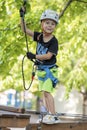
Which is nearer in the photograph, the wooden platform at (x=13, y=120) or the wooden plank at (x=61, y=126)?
the wooden plank at (x=61, y=126)

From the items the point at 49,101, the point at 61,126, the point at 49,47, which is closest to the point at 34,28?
the point at 49,47

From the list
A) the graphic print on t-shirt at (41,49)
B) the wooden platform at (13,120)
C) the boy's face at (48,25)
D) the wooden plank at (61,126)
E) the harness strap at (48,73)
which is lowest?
the wooden plank at (61,126)

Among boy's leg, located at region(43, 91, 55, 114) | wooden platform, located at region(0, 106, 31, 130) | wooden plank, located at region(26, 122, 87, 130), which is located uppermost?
boy's leg, located at region(43, 91, 55, 114)

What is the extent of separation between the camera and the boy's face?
5.36 meters

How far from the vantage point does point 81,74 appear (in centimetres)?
1369

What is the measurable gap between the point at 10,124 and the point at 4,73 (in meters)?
3.82

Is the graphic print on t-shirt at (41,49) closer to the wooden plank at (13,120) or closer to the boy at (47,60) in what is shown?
the boy at (47,60)

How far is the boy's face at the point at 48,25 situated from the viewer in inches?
211

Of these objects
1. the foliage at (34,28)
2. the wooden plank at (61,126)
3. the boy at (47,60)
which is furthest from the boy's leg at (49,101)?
the foliage at (34,28)

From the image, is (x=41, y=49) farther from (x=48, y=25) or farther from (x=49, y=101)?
(x=49, y=101)

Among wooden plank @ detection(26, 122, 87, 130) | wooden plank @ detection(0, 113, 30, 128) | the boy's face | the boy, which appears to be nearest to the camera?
wooden plank @ detection(26, 122, 87, 130)

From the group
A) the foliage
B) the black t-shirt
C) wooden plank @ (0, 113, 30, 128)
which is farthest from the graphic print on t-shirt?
the foliage

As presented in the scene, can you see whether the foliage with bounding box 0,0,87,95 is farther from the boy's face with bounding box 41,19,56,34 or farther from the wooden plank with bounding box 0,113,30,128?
the wooden plank with bounding box 0,113,30,128

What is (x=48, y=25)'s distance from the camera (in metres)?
5.38
